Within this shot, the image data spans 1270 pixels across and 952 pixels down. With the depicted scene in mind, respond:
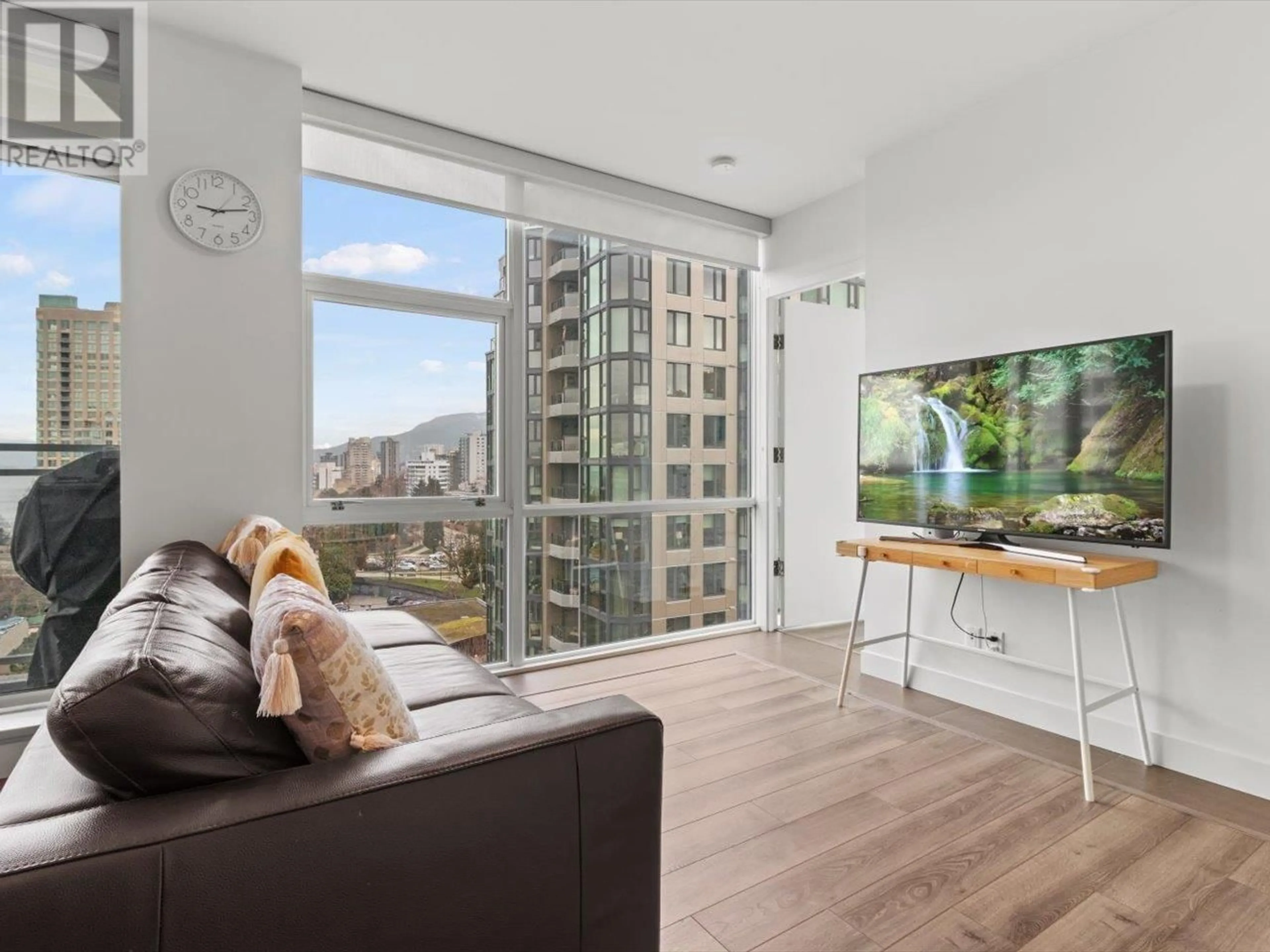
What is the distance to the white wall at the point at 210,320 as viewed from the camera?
238 cm

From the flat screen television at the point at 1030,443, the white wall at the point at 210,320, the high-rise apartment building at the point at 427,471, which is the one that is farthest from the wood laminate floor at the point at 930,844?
the white wall at the point at 210,320

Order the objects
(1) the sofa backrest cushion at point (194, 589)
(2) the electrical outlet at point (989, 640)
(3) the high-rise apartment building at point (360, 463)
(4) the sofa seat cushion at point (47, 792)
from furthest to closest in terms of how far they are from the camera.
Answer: (3) the high-rise apartment building at point (360, 463) < (2) the electrical outlet at point (989, 640) < (1) the sofa backrest cushion at point (194, 589) < (4) the sofa seat cushion at point (47, 792)

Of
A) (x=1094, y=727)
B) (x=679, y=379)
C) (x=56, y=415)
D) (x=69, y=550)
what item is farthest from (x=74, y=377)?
(x=1094, y=727)

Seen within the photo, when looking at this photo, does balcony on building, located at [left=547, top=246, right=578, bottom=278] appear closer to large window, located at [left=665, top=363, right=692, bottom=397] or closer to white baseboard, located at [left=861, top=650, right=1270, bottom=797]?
large window, located at [left=665, top=363, right=692, bottom=397]

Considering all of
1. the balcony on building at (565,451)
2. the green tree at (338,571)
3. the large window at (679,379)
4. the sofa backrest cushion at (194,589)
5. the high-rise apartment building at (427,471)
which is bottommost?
the green tree at (338,571)

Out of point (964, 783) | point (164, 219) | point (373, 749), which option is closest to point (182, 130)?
point (164, 219)

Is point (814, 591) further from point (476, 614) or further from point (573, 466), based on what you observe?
point (476, 614)

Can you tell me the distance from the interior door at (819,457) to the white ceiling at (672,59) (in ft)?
4.29

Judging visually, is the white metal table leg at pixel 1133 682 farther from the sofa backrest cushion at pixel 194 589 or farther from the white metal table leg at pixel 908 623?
the sofa backrest cushion at pixel 194 589

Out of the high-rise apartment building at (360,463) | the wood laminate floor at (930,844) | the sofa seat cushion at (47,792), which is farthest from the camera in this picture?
the high-rise apartment building at (360,463)

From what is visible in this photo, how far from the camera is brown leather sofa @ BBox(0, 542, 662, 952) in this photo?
31.1 inches

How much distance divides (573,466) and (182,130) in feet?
7.23

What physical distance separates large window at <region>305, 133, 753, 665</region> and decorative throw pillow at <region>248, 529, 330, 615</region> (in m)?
1.39

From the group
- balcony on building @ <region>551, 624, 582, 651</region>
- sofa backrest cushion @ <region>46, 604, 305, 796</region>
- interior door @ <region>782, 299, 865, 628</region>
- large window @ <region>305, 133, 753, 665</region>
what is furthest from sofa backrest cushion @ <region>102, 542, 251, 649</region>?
interior door @ <region>782, 299, 865, 628</region>
